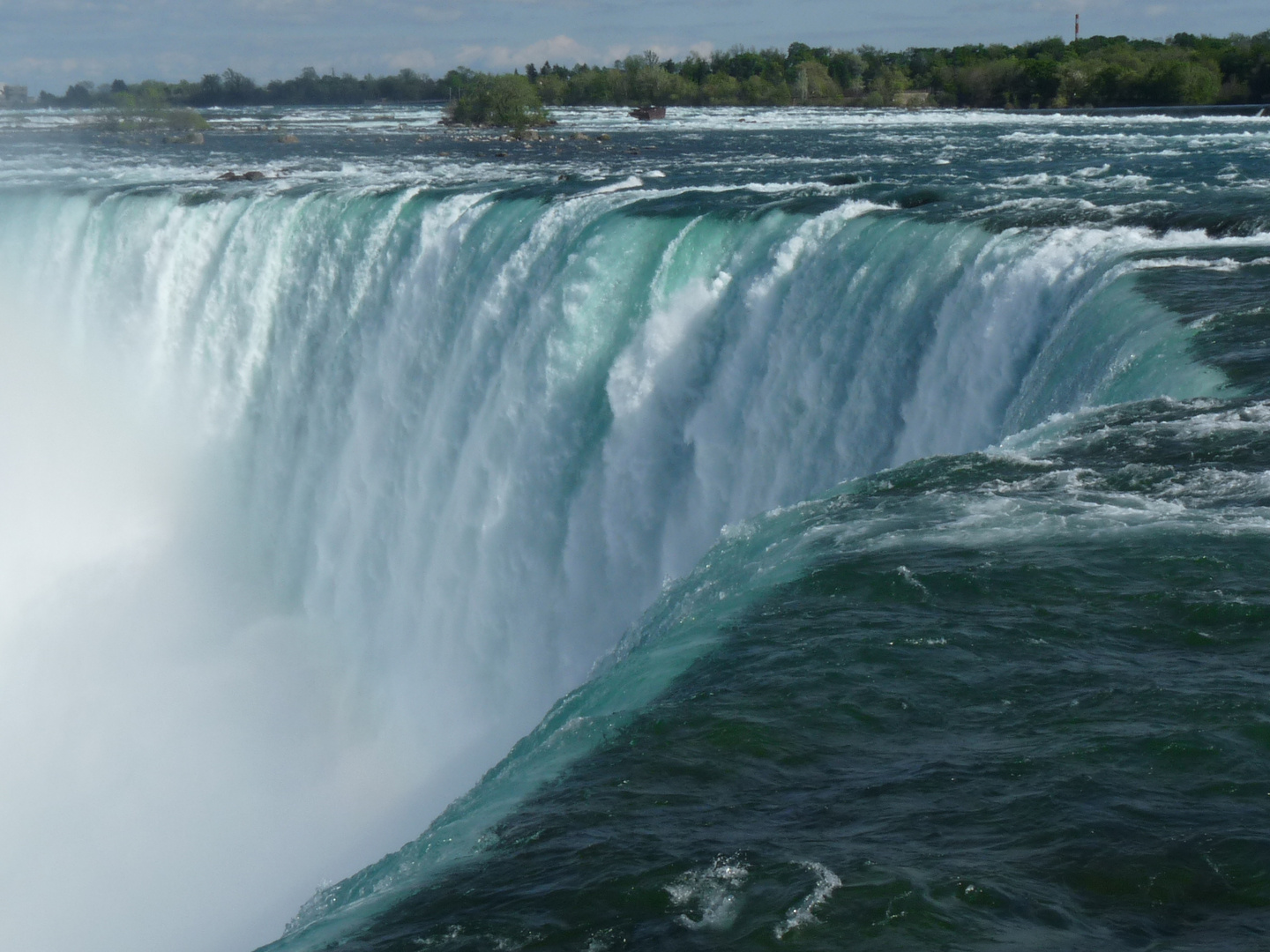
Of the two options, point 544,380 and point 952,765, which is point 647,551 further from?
point 952,765

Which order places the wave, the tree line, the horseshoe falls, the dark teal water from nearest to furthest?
the dark teal water
the horseshoe falls
the wave
the tree line

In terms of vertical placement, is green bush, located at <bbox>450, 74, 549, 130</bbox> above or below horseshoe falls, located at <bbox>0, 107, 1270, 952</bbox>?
above

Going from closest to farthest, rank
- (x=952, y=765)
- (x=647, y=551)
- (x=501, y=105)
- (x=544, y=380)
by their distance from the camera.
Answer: (x=952, y=765) < (x=647, y=551) < (x=544, y=380) < (x=501, y=105)

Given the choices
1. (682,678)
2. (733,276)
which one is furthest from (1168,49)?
(682,678)

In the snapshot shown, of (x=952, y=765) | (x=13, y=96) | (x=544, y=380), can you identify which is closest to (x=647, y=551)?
(x=544, y=380)

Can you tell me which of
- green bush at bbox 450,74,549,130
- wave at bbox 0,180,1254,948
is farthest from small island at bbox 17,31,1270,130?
wave at bbox 0,180,1254,948

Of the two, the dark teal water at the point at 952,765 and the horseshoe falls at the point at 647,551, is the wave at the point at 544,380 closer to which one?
the horseshoe falls at the point at 647,551

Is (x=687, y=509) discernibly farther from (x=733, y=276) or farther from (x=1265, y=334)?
(x=1265, y=334)

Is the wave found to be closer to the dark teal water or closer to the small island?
the dark teal water

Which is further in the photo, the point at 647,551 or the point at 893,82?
the point at 893,82
